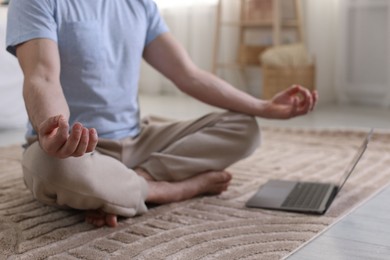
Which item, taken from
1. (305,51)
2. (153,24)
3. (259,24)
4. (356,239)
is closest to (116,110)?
(153,24)

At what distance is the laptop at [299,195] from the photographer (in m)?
1.29

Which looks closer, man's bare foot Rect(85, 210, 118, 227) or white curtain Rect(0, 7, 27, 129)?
man's bare foot Rect(85, 210, 118, 227)

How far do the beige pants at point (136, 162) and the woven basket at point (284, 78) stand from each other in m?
1.82

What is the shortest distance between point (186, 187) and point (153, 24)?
378mm

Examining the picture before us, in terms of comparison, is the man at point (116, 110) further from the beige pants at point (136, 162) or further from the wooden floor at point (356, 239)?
the wooden floor at point (356, 239)

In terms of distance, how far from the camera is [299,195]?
141cm

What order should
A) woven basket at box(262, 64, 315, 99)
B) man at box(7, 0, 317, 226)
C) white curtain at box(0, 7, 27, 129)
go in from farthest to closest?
woven basket at box(262, 64, 315, 99) → white curtain at box(0, 7, 27, 129) → man at box(7, 0, 317, 226)

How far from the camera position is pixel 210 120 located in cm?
144

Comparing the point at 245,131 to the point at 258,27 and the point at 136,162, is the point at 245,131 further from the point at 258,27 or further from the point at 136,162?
the point at 258,27

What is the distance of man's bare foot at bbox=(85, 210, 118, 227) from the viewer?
46.2 inches

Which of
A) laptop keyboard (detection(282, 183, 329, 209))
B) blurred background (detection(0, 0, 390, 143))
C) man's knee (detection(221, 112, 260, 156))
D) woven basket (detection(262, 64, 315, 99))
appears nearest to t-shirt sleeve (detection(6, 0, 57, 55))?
man's knee (detection(221, 112, 260, 156))

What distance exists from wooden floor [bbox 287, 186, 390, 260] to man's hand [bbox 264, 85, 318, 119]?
248 millimetres

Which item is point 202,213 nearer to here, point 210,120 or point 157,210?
point 157,210

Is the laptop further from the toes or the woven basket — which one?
the woven basket
